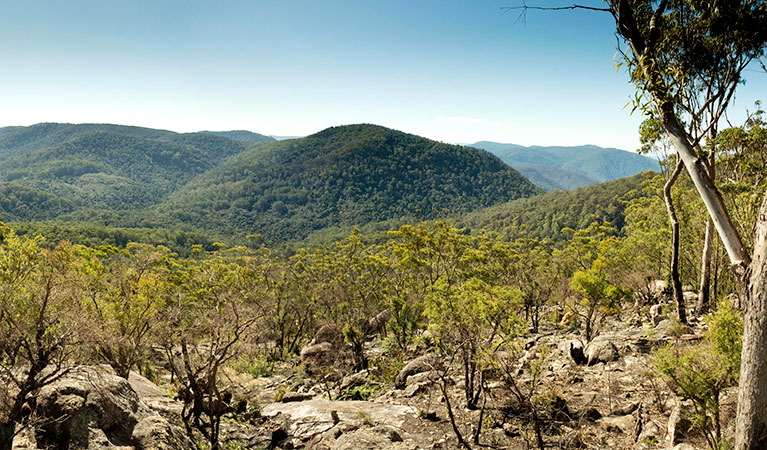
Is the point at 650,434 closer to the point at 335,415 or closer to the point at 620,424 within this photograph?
the point at 620,424

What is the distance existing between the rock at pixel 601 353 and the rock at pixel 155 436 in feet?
51.2

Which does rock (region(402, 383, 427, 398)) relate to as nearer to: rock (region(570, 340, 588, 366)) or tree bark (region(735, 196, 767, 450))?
rock (region(570, 340, 588, 366))

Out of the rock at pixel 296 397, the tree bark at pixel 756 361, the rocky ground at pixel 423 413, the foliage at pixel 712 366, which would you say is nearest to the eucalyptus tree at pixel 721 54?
the tree bark at pixel 756 361

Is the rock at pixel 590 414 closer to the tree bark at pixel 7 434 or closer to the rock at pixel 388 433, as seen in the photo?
the rock at pixel 388 433

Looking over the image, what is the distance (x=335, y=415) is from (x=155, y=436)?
21.3 ft

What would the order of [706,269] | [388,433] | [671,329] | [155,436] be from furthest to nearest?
[706,269], [671,329], [388,433], [155,436]

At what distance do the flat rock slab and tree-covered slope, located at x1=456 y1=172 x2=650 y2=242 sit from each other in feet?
298

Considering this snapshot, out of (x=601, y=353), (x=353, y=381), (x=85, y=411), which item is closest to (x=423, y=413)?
(x=601, y=353)

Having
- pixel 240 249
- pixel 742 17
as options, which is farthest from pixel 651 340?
pixel 240 249

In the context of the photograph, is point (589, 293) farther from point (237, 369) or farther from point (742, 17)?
point (237, 369)

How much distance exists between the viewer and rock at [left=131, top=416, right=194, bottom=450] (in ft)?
36.6

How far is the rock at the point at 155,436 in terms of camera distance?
11.2 meters

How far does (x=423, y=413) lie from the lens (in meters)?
15.2

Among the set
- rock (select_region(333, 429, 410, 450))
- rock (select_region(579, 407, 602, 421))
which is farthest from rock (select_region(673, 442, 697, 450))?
rock (select_region(333, 429, 410, 450))
